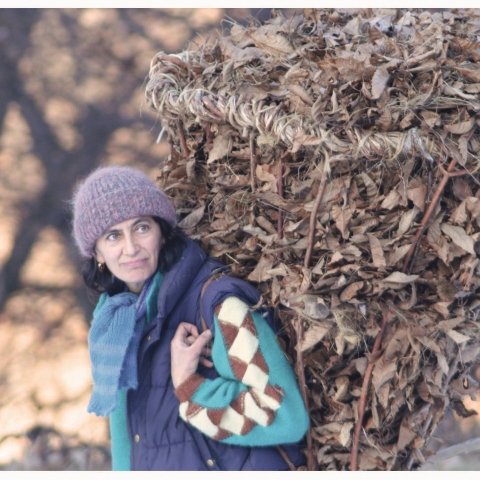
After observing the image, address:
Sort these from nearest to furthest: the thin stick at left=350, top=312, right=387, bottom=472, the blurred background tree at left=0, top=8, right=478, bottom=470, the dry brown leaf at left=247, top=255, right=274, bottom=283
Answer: the thin stick at left=350, top=312, right=387, bottom=472, the dry brown leaf at left=247, top=255, right=274, bottom=283, the blurred background tree at left=0, top=8, right=478, bottom=470

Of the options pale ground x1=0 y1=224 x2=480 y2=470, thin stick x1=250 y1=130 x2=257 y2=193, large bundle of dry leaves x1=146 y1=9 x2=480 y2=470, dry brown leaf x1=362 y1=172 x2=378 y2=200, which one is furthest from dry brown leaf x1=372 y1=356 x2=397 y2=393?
pale ground x1=0 y1=224 x2=480 y2=470

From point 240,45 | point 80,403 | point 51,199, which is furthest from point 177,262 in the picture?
point 80,403

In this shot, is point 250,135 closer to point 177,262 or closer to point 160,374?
point 177,262

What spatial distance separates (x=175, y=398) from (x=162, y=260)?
485 millimetres

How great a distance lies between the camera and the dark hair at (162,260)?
2.24 m

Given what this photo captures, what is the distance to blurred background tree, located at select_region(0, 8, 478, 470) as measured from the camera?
17.2 feet

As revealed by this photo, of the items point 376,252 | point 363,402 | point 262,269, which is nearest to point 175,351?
point 262,269

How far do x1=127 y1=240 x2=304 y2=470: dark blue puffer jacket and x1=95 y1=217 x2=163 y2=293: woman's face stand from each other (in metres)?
0.10

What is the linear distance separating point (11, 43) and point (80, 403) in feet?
10.2

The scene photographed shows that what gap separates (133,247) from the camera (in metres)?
2.19

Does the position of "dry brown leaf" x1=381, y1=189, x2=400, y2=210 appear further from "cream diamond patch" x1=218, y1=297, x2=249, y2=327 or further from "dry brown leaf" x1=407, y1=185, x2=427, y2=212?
"cream diamond patch" x1=218, y1=297, x2=249, y2=327

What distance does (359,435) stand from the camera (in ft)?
6.53

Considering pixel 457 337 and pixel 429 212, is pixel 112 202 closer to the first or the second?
pixel 429 212

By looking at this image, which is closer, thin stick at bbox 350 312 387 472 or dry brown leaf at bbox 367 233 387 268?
dry brown leaf at bbox 367 233 387 268
